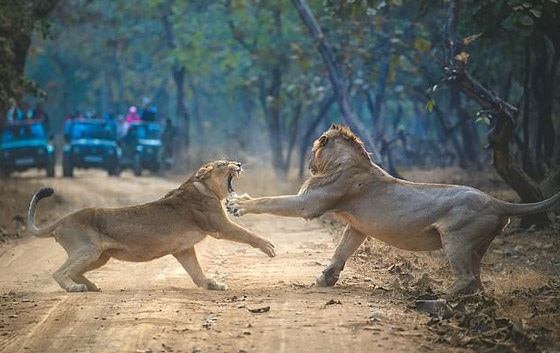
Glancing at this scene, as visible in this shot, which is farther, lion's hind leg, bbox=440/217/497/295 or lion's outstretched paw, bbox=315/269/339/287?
lion's outstretched paw, bbox=315/269/339/287

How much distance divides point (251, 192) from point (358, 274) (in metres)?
11.7

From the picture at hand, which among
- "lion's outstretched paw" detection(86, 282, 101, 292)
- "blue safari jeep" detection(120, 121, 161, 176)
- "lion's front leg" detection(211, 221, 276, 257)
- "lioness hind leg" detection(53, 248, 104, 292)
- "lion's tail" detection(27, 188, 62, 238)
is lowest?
"blue safari jeep" detection(120, 121, 161, 176)

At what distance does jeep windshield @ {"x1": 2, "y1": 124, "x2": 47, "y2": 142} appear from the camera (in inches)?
1089

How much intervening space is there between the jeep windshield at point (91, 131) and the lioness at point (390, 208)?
68.8 ft

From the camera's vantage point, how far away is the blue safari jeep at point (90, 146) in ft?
92.7

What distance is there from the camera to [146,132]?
2995 cm

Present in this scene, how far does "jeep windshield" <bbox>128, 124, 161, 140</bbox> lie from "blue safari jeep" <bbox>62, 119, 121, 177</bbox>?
0.95 metres

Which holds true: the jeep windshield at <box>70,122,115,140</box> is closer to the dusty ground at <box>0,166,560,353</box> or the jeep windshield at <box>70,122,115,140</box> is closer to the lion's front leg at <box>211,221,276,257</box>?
the dusty ground at <box>0,166,560,353</box>

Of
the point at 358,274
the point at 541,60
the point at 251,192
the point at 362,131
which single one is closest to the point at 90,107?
the point at 251,192

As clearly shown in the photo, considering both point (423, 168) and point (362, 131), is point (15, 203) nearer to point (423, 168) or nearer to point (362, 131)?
point (362, 131)

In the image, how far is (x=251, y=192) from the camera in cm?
2095

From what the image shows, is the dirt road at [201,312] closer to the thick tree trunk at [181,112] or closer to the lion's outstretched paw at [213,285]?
the lion's outstretched paw at [213,285]

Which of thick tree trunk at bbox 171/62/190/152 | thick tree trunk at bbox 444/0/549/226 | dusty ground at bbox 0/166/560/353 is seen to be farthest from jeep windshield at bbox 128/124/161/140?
thick tree trunk at bbox 444/0/549/226

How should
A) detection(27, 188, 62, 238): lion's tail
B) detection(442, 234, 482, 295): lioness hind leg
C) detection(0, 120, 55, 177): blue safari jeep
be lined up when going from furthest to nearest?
1. detection(0, 120, 55, 177): blue safari jeep
2. detection(27, 188, 62, 238): lion's tail
3. detection(442, 234, 482, 295): lioness hind leg
